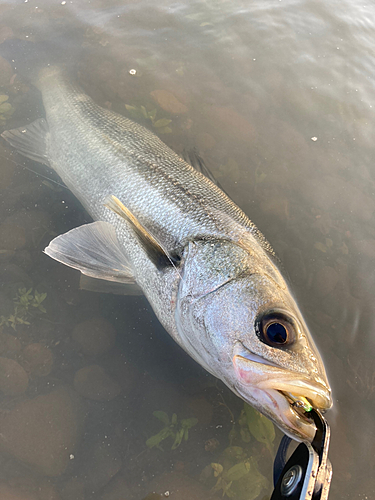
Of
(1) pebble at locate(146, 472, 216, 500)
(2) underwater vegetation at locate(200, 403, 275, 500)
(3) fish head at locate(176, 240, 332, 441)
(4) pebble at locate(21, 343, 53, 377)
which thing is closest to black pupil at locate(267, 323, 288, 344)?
(3) fish head at locate(176, 240, 332, 441)

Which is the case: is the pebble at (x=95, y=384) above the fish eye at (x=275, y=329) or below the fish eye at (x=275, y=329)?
below

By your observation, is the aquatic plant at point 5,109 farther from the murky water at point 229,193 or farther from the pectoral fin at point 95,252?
the pectoral fin at point 95,252

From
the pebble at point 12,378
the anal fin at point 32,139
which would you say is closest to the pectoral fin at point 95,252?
the pebble at point 12,378

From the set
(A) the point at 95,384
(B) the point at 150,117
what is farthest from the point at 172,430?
(B) the point at 150,117

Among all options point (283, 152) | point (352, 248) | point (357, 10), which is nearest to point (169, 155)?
point (283, 152)

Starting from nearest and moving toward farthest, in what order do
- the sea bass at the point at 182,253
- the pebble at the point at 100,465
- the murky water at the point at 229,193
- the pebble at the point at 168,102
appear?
the sea bass at the point at 182,253 < the pebble at the point at 100,465 < the murky water at the point at 229,193 < the pebble at the point at 168,102

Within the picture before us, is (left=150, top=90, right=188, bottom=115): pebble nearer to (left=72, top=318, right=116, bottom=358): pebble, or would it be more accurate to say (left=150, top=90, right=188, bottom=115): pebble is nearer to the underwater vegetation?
(left=72, top=318, right=116, bottom=358): pebble
